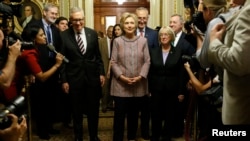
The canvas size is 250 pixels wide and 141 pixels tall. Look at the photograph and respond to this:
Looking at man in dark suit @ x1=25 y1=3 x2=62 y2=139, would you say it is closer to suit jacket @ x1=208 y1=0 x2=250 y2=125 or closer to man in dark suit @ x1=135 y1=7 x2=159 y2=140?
man in dark suit @ x1=135 y1=7 x2=159 y2=140

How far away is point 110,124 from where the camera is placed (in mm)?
5660

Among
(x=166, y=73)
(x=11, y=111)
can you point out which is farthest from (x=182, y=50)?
(x=11, y=111)

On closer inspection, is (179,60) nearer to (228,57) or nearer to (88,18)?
(228,57)

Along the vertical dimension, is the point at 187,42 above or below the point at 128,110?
above

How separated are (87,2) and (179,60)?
492cm

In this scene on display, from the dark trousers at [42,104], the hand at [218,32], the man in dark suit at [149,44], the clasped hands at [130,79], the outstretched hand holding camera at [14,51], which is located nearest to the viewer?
the hand at [218,32]

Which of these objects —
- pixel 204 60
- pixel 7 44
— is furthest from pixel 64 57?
pixel 204 60

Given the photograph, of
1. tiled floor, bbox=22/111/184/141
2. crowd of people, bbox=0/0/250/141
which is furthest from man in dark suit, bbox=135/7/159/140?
tiled floor, bbox=22/111/184/141

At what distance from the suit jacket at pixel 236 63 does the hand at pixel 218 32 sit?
0.04 metres

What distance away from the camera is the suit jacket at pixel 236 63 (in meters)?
Answer: 1.75

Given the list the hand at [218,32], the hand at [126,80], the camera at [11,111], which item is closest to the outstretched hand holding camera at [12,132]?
the camera at [11,111]

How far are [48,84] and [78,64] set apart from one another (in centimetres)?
77

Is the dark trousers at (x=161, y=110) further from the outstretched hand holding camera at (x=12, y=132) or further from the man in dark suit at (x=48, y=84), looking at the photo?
the outstretched hand holding camera at (x=12, y=132)

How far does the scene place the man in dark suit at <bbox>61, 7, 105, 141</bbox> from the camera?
445 centimetres
